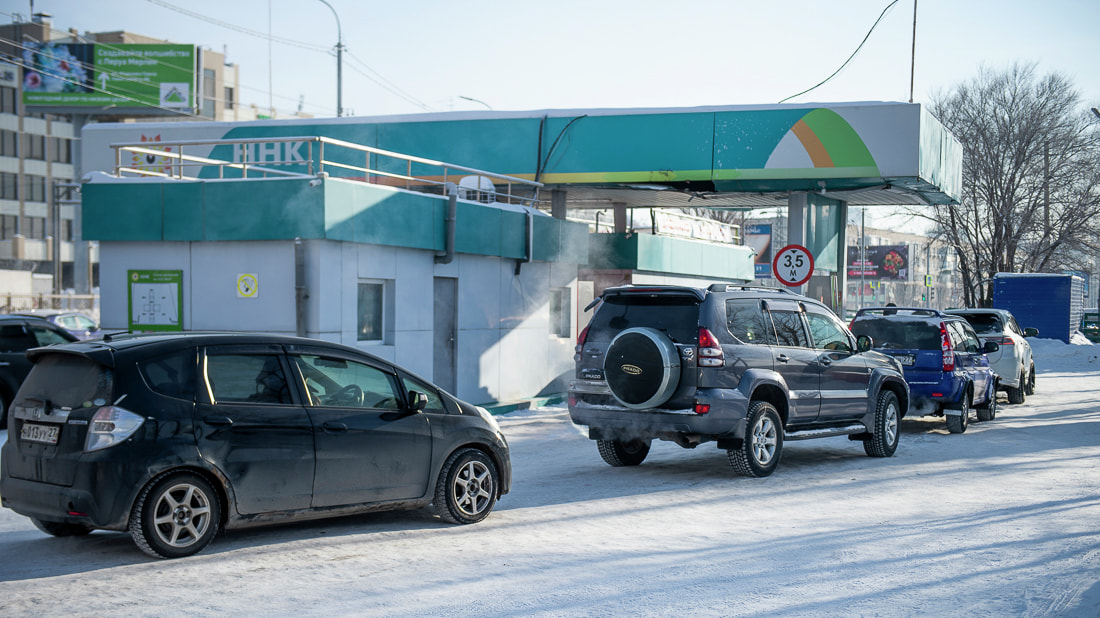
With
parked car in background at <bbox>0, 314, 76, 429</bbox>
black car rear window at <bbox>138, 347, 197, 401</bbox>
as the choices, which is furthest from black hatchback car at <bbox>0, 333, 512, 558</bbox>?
parked car in background at <bbox>0, 314, 76, 429</bbox>

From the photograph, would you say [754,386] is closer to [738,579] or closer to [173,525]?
[738,579]

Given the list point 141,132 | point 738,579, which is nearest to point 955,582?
point 738,579

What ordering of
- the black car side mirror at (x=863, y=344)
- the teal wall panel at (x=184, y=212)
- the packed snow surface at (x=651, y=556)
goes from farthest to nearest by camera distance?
the teal wall panel at (x=184, y=212) → the black car side mirror at (x=863, y=344) → the packed snow surface at (x=651, y=556)

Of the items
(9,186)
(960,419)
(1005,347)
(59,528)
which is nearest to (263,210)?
(59,528)

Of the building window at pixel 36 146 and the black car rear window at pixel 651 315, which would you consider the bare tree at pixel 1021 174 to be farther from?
the building window at pixel 36 146

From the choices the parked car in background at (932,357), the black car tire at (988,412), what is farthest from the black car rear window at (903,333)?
the black car tire at (988,412)

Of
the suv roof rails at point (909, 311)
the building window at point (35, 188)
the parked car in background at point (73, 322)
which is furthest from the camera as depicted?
the building window at point (35, 188)

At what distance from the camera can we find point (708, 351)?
10.2m


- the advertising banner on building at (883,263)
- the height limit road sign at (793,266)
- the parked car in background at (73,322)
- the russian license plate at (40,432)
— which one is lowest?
the parked car in background at (73,322)

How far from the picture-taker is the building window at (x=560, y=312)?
70.6ft

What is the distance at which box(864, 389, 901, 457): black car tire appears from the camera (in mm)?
12469

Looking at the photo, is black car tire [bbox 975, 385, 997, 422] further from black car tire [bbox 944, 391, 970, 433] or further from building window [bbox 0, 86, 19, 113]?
building window [bbox 0, 86, 19, 113]

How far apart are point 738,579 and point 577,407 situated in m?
4.46

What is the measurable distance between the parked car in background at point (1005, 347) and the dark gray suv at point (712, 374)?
8550 millimetres
